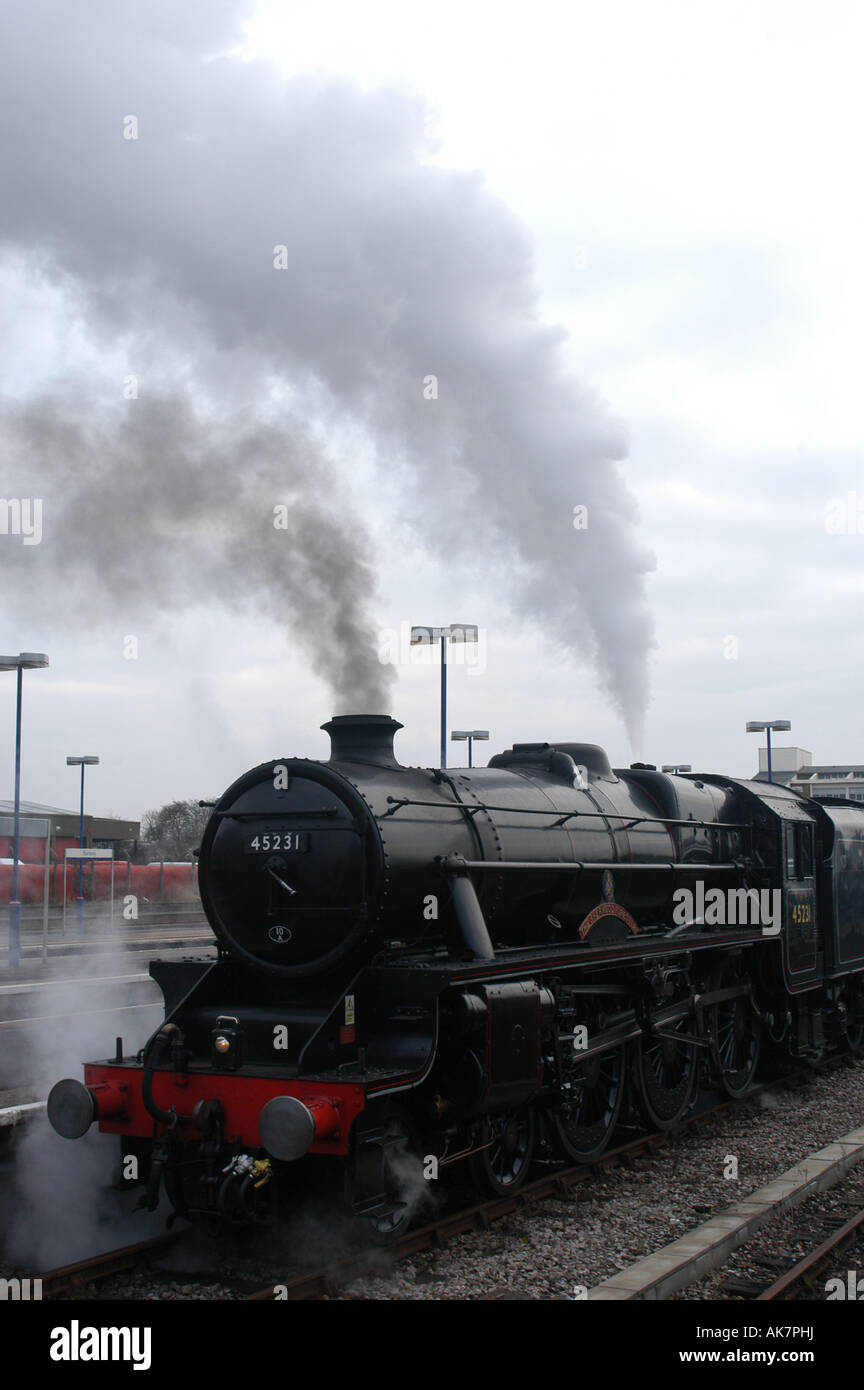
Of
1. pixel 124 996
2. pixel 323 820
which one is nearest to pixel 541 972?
pixel 323 820

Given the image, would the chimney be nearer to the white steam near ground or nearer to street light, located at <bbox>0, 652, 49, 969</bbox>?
the white steam near ground

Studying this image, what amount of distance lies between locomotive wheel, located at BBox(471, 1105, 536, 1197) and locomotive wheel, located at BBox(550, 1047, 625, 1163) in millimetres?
238

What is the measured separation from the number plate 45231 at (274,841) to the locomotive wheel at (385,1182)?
5.24 ft

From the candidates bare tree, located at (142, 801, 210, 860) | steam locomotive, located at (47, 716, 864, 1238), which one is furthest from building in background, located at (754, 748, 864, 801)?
bare tree, located at (142, 801, 210, 860)

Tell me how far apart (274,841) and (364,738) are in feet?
3.16

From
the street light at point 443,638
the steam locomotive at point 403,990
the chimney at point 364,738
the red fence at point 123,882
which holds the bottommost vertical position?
the red fence at point 123,882

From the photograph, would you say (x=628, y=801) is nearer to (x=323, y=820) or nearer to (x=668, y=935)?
(x=668, y=935)

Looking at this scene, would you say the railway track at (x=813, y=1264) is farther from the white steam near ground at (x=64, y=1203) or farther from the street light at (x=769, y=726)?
the street light at (x=769, y=726)

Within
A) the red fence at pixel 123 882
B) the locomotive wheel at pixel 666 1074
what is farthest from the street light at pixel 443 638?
the red fence at pixel 123 882

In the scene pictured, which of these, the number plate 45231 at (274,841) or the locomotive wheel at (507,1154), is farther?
the locomotive wheel at (507,1154)

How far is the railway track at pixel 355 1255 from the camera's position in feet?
18.0

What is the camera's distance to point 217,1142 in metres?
6.05

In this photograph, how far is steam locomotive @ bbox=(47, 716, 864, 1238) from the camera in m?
6.09
